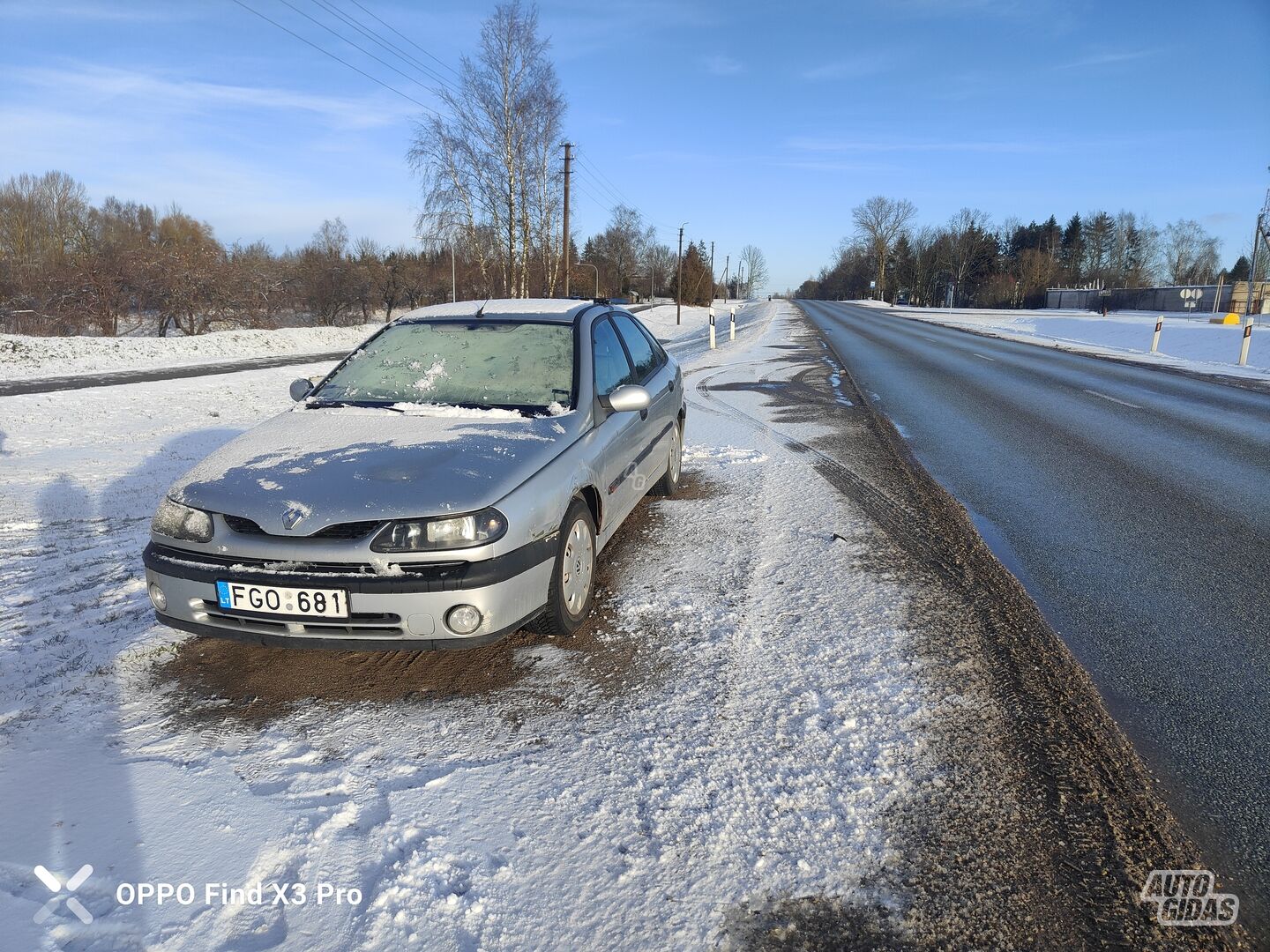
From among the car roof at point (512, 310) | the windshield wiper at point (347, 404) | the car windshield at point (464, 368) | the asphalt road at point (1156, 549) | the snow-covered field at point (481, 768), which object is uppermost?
the car roof at point (512, 310)

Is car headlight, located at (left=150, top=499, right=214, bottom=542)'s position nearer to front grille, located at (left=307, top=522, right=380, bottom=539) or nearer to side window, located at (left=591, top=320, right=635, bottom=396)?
front grille, located at (left=307, top=522, right=380, bottom=539)

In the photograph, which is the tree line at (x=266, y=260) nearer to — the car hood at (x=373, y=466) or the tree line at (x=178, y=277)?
the tree line at (x=178, y=277)

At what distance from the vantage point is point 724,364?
16672mm

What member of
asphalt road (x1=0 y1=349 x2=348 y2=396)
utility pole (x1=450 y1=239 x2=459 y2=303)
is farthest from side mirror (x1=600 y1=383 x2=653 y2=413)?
utility pole (x1=450 y1=239 x2=459 y2=303)

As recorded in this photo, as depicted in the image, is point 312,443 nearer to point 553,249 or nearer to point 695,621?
point 695,621

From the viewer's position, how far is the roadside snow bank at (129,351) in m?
17.0

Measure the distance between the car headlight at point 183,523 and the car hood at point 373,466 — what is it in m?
0.04

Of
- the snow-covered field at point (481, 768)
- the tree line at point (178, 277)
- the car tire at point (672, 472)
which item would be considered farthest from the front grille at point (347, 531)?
the tree line at point (178, 277)

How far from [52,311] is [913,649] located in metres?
34.0

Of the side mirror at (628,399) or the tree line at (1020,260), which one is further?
the tree line at (1020,260)

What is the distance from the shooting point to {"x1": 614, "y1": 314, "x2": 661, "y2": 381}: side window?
532 centimetres

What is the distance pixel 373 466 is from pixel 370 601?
24.9 inches

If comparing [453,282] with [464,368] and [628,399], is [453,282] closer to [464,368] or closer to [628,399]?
[464,368]

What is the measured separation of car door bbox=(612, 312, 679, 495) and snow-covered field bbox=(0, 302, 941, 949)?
2.80 feet
